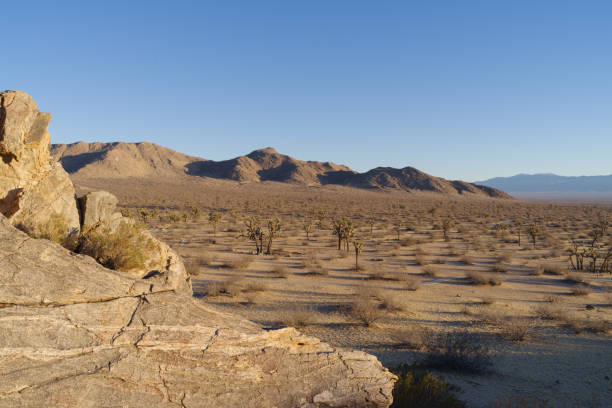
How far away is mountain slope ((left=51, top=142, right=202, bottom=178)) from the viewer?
108 metres

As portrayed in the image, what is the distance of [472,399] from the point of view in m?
6.43

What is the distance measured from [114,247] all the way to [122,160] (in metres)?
127

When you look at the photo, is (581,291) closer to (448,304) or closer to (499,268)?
(499,268)

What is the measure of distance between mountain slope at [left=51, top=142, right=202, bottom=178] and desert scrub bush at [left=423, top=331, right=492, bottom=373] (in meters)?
114

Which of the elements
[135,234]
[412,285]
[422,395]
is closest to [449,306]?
[412,285]

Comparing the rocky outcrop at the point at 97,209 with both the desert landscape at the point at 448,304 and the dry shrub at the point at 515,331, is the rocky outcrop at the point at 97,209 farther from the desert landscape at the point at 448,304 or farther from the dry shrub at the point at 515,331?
the dry shrub at the point at 515,331

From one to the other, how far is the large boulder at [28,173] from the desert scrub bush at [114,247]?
0.42 meters

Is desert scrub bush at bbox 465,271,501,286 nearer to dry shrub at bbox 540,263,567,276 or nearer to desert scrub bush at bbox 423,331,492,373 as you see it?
dry shrub at bbox 540,263,567,276

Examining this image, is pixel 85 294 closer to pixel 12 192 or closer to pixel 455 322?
pixel 12 192

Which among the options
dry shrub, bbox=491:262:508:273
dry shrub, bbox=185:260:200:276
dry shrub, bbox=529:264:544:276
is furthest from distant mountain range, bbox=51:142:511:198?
dry shrub, bbox=185:260:200:276

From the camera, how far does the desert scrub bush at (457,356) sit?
7559mm

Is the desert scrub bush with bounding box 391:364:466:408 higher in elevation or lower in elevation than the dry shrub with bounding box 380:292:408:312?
higher

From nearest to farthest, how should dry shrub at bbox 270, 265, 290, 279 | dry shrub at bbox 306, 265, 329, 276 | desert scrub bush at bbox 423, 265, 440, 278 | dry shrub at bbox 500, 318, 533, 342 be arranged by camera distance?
dry shrub at bbox 500, 318, 533, 342, dry shrub at bbox 270, 265, 290, 279, dry shrub at bbox 306, 265, 329, 276, desert scrub bush at bbox 423, 265, 440, 278

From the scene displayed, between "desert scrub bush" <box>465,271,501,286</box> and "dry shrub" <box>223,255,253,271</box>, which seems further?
"dry shrub" <box>223,255,253,271</box>
